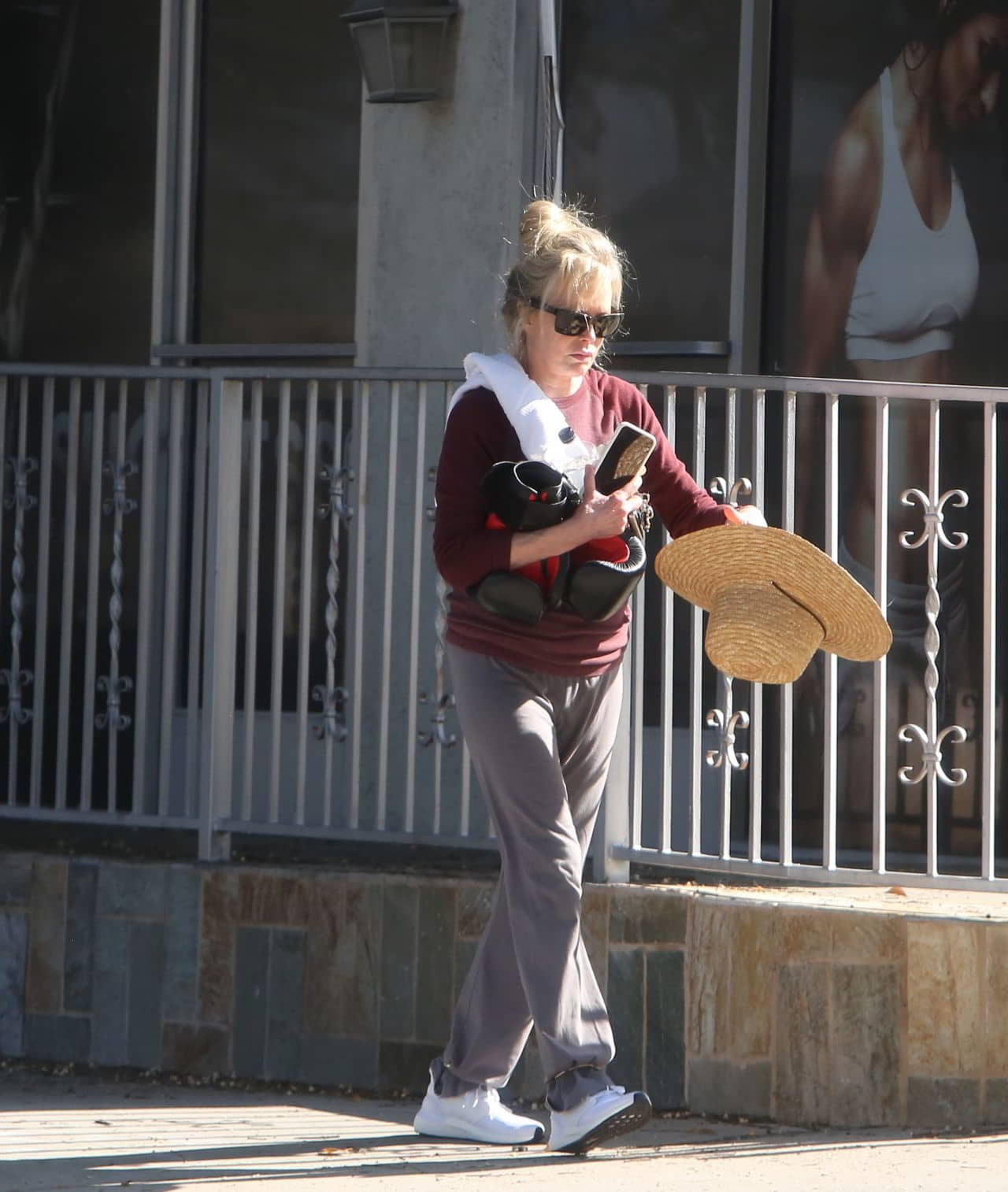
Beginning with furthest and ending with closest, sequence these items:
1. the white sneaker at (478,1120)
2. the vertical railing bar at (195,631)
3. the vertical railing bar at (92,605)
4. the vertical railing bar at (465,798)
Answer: the vertical railing bar at (92,605)
the vertical railing bar at (195,631)
the vertical railing bar at (465,798)
the white sneaker at (478,1120)

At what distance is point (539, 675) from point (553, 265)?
826 mm

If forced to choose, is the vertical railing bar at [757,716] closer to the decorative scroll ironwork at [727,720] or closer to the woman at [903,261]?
the decorative scroll ironwork at [727,720]

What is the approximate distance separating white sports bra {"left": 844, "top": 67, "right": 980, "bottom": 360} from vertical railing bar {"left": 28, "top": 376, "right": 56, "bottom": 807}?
2.36m

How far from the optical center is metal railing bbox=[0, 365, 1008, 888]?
4.69 m

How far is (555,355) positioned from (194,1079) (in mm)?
2290

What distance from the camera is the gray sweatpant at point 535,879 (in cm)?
377

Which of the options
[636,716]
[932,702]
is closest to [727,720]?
[636,716]

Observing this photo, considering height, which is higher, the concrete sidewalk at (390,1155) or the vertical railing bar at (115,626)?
the vertical railing bar at (115,626)

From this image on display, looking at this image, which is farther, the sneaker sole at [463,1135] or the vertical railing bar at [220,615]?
the vertical railing bar at [220,615]

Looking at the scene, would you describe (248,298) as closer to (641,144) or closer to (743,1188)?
(641,144)

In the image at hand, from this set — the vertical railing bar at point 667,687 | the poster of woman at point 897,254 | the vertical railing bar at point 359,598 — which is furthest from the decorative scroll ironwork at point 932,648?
the vertical railing bar at point 359,598

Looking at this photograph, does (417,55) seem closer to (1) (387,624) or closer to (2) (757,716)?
(1) (387,624)

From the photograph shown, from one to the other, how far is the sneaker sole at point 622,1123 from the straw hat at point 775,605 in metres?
0.88

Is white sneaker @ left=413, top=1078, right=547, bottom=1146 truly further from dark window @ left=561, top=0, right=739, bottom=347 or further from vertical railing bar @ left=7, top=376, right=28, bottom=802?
dark window @ left=561, top=0, right=739, bottom=347
